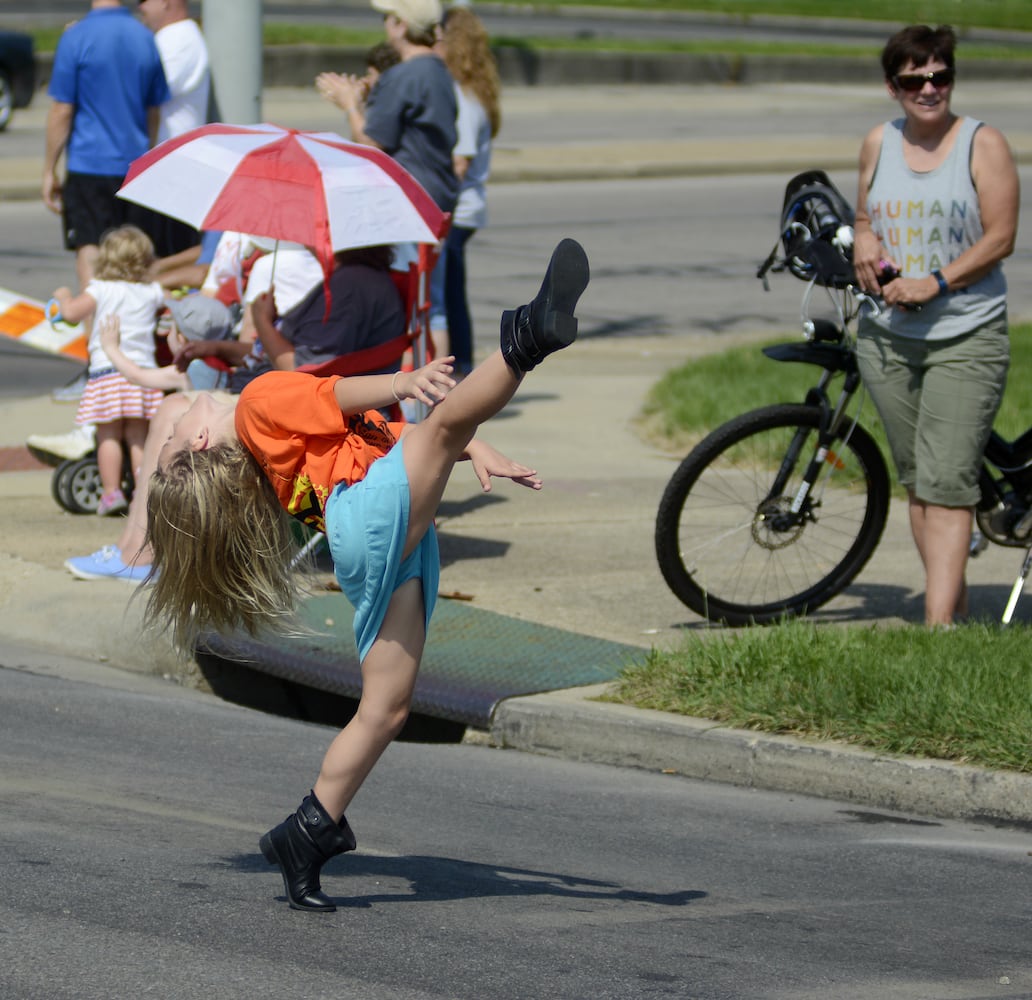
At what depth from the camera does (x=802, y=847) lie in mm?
5137

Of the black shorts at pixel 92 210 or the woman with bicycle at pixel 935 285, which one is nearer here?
the woman with bicycle at pixel 935 285

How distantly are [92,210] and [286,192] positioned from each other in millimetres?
3167

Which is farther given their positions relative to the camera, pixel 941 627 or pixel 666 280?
pixel 666 280

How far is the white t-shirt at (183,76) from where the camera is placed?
10.1m

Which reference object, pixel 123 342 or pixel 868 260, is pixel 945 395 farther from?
pixel 123 342

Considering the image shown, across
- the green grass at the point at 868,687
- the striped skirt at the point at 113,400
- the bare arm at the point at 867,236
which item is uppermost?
the bare arm at the point at 867,236

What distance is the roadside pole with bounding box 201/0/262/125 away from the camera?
9.88 metres

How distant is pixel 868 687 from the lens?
5.84m

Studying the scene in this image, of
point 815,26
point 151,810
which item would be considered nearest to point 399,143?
point 151,810

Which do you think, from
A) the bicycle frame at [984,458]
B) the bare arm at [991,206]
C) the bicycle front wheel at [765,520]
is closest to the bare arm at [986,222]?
the bare arm at [991,206]

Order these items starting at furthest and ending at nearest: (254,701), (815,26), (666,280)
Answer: (815,26) → (666,280) → (254,701)

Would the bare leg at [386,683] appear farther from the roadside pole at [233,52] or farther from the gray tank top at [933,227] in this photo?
the roadside pole at [233,52]

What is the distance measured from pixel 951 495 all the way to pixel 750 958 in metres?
2.82

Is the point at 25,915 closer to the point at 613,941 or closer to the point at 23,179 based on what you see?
the point at 613,941
